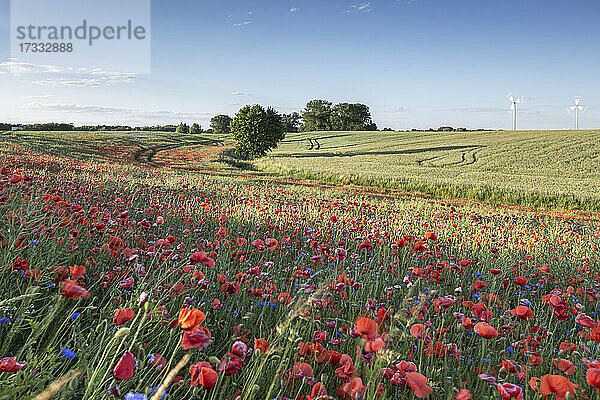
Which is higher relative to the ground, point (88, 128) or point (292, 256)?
Result: point (88, 128)

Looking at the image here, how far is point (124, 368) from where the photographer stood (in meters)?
1.11

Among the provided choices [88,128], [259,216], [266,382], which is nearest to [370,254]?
[259,216]

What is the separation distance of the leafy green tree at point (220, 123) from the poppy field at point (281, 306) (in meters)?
109

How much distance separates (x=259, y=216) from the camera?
21.5ft

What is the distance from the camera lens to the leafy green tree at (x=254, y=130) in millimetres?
39719

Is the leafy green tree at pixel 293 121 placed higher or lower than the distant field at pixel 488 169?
higher

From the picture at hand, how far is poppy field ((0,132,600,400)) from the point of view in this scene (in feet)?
4.60

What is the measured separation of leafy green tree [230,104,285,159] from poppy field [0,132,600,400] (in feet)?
105

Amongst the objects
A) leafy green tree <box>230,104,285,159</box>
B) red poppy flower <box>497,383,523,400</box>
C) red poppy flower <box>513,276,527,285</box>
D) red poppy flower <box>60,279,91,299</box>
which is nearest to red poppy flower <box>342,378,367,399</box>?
red poppy flower <box>497,383,523,400</box>

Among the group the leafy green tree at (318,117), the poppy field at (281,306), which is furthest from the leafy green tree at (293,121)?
the poppy field at (281,306)

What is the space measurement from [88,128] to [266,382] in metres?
99.1

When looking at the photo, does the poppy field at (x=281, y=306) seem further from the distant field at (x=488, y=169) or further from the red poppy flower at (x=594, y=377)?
the distant field at (x=488, y=169)

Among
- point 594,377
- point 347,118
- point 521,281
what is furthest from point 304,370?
point 347,118

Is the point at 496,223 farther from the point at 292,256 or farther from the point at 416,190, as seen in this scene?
the point at 416,190
